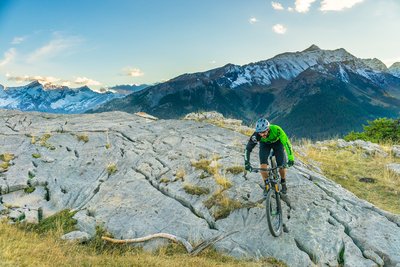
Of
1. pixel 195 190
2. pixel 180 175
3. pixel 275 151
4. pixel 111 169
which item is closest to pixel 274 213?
pixel 275 151

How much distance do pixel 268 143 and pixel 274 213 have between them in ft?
9.35

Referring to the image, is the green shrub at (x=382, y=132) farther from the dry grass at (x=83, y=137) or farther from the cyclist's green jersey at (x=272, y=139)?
the dry grass at (x=83, y=137)

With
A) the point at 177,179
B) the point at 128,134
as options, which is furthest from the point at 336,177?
the point at 128,134

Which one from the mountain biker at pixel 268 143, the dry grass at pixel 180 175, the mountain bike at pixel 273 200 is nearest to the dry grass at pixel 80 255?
the mountain bike at pixel 273 200

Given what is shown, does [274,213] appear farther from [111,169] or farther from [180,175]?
[111,169]

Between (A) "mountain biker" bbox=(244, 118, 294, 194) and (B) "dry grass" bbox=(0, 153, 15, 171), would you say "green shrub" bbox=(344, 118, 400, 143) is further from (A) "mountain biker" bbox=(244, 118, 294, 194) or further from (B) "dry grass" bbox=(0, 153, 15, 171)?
(B) "dry grass" bbox=(0, 153, 15, 171)

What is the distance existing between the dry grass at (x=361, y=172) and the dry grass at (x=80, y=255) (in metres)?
9.58

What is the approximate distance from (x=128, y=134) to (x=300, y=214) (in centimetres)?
1430

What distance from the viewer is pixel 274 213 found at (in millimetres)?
12992

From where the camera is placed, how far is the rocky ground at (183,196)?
1247cm

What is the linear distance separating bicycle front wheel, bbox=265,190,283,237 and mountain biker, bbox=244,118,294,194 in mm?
793

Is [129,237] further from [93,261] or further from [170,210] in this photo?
[93,261]

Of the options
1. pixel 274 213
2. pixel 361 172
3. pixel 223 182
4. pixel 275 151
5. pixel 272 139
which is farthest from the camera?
pixel 361 172

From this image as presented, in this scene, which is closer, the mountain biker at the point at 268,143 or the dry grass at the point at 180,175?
the mountain biker at the point at 268,143
